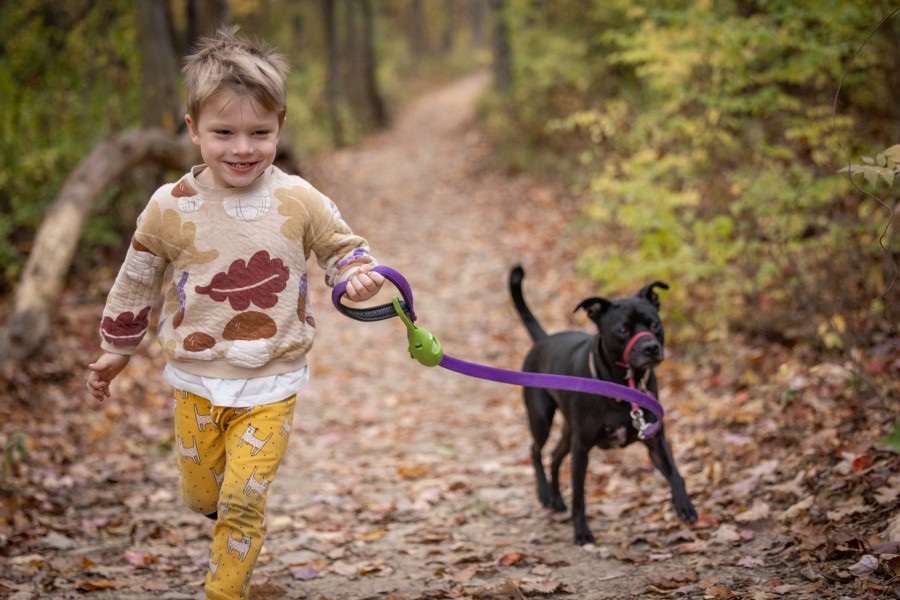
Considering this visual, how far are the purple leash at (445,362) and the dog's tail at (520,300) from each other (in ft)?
2.89

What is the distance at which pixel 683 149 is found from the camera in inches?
340

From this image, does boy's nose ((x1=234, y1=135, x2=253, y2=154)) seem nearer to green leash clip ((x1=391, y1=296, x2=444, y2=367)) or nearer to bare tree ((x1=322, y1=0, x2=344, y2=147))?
green leash clip ((x1=391, y1=296, x2=444, y2=367))

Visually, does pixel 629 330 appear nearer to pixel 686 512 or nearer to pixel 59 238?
pixel 686 512

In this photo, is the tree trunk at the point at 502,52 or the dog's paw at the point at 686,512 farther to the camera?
the tree trunk at the point at 502,52

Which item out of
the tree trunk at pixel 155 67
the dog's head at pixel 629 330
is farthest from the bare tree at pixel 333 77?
the dog's head at pixel 629 330

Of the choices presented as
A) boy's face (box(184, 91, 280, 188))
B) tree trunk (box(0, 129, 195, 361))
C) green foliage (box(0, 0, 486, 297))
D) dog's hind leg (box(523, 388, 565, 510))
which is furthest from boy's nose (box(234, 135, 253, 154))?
green foliage (box(0, 0, 486, 297))

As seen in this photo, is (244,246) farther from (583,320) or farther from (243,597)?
(583,320)

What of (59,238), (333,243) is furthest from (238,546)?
(59,238)

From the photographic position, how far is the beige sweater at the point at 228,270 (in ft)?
10.0

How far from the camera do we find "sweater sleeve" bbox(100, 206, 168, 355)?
3164 mm

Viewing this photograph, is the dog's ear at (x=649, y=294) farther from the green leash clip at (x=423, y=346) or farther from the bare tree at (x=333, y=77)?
the bare tree at (x=333, y=77)

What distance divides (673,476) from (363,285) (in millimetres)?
2082

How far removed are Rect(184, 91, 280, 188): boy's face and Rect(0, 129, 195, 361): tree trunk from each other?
4.64 metres

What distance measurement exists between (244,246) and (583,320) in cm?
599
